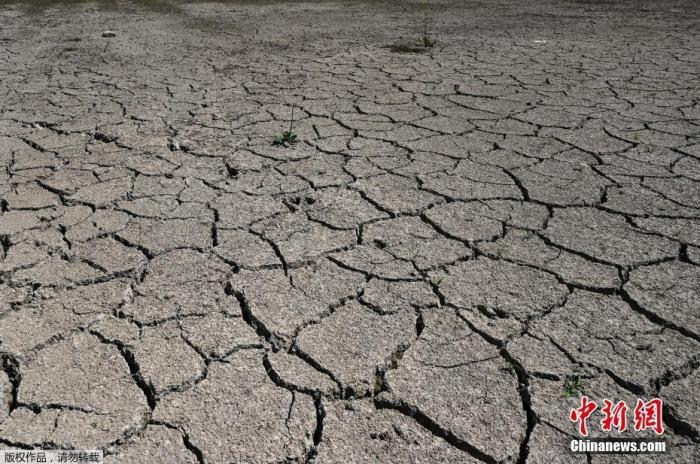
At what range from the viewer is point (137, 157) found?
114 inches

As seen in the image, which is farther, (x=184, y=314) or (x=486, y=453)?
(x=184, y=314)

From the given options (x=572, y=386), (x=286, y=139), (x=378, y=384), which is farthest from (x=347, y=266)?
(x=286, y=139)

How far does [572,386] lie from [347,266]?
82 cm

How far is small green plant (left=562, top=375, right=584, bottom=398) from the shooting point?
142 centimetres

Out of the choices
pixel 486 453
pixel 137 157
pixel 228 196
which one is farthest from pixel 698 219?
pixel 137 157

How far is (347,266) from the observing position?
1952mm

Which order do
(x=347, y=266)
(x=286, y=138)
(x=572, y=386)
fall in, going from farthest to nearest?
(x=286, y=138)
(x=347, y=266)
(x=572, y=386)

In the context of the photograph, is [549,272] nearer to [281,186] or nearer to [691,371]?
[691,371]

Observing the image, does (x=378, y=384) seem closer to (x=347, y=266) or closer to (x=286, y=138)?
(x=347, y=266)

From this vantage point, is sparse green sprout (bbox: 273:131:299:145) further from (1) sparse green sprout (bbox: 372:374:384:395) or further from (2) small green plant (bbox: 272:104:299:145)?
(1) sparse green sprout (bbox: 372:374:384:395)

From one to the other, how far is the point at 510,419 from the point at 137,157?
2277 mm

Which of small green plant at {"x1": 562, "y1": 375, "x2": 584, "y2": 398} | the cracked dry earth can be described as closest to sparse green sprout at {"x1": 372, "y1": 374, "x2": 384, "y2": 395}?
the cracked dry earth

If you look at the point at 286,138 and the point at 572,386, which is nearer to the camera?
the point at 572,386

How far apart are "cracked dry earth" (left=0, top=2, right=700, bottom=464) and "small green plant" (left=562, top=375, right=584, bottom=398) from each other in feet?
0.06
